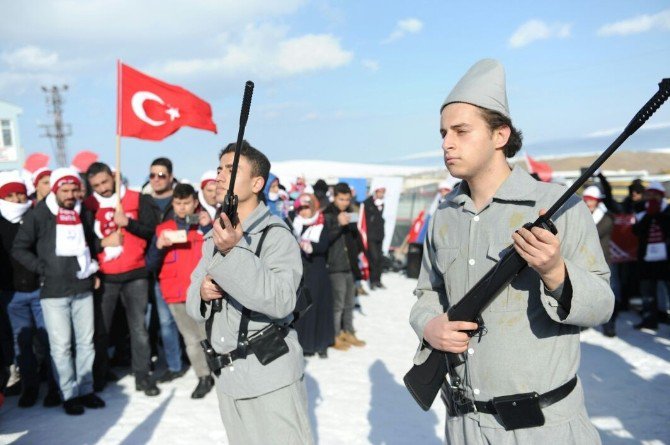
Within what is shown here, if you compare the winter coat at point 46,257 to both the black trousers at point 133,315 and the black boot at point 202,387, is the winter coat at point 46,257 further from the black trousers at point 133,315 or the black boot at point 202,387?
the black boot at point 202,387

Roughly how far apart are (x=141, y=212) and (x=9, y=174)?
1397 mm

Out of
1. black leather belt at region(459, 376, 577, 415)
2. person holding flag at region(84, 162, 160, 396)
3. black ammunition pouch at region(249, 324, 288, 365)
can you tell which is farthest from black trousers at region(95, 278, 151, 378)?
black leather belt at region(459, 376, 577, 415)

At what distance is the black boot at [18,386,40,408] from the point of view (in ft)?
19.5

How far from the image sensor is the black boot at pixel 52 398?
19.4 feet

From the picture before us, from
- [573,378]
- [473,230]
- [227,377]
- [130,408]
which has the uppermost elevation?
[473,230]

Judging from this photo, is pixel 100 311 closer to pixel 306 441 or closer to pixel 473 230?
pixel 306 441

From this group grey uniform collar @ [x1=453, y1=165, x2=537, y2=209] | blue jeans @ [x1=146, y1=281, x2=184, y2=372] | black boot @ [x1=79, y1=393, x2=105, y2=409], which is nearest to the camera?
grey uniform collar @ [x1=453, y1=165, x2=537, y2=209]

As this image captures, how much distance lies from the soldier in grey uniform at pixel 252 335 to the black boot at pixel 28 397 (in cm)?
395

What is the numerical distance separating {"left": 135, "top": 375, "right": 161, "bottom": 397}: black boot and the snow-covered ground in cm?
7

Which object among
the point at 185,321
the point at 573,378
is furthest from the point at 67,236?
the point at 573,378

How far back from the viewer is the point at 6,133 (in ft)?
119

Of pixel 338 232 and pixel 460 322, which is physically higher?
pixel 460 322

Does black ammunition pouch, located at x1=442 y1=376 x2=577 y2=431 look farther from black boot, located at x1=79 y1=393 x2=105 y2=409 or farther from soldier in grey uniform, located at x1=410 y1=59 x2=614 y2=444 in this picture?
black boot, located at x1=79 y1=393 x2=105 y2=409

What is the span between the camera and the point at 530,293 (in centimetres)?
214
